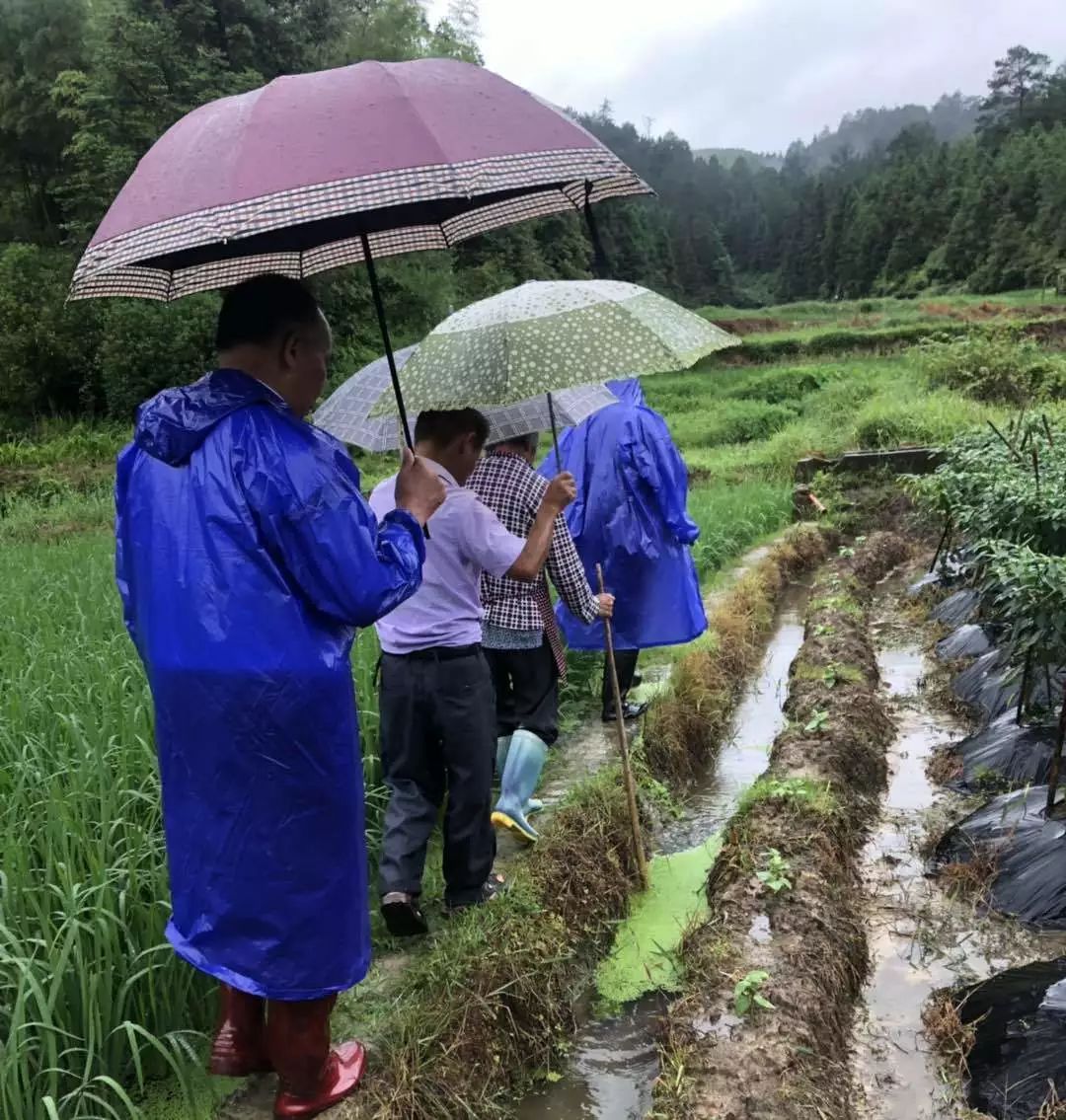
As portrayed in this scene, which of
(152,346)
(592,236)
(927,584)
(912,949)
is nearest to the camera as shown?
(592,236)

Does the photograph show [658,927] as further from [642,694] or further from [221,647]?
A: [221,647]

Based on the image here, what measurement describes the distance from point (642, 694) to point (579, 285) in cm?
264

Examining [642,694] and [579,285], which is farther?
[642,694]

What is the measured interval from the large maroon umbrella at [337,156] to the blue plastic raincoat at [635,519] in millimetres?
2387

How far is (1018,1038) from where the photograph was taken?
8.63 ft

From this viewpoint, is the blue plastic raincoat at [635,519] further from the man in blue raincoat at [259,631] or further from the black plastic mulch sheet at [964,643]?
the man in blue raincoat at [259,631]

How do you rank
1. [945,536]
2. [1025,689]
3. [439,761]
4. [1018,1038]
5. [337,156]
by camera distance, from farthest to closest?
1. [945,536]
2. [1025,689]
3. [439,761]
4. [1018,1038]
5. [337,156]

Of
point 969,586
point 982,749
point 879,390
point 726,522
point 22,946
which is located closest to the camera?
point 22,946

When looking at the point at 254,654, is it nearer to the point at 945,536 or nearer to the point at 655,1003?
the point at 655,1003

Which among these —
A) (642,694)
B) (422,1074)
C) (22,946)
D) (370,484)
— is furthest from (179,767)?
(370,484)

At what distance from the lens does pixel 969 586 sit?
6809mm

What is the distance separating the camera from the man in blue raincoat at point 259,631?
173 cm

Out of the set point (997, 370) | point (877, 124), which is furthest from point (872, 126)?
point (997, 370)

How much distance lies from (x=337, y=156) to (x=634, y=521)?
300cm
